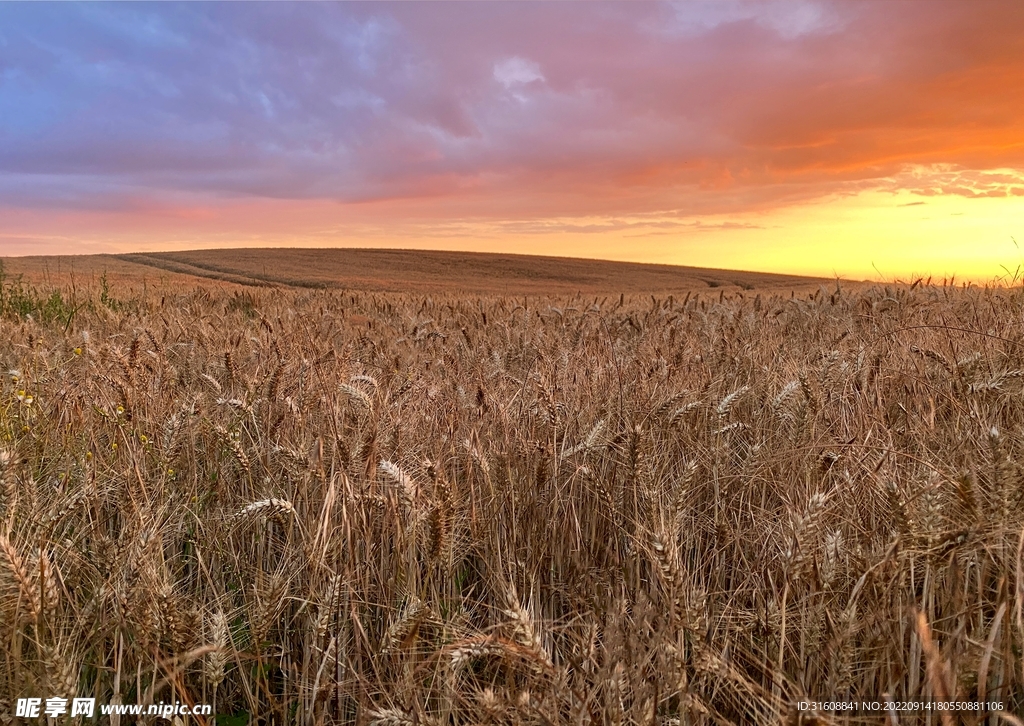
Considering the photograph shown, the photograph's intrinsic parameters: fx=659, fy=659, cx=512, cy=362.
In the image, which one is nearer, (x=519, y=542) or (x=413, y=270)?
(x=519, y=542)

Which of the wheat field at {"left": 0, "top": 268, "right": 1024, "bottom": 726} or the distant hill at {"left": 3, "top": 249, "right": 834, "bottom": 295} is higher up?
the distant hill at {"left": 3, "top": 249, "right": 834, "bottom": 295}

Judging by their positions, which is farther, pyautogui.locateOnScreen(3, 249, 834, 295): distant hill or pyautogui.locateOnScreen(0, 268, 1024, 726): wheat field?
pyautogui.locateOnScreen(3, 249, 834, 295): distant hill

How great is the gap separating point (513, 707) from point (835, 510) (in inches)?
44.3

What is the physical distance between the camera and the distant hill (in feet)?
109

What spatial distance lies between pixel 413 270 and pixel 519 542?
131 feet

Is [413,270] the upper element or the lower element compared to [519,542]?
upper

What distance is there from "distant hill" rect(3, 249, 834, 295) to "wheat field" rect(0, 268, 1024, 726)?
86.7ft

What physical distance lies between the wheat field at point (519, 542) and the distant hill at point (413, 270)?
26423 mm

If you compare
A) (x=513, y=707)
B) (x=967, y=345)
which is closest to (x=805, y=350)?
(x=967, y=345)

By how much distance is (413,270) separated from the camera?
1614 inches

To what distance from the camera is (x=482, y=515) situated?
201cm

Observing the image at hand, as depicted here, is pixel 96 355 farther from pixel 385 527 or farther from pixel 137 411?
pixel 385 527

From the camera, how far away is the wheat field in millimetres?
1300

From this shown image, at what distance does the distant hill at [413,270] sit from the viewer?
33.2 m
